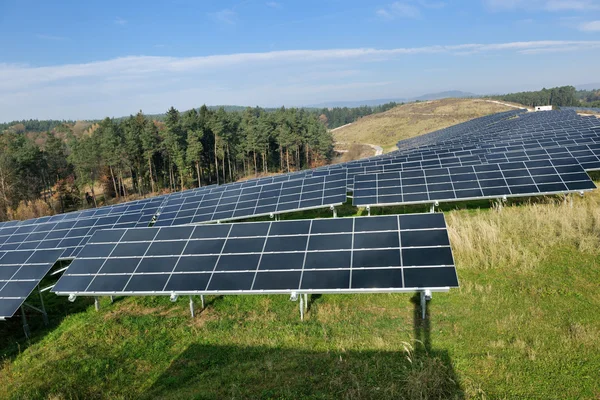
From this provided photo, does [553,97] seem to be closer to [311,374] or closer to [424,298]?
[424,298]

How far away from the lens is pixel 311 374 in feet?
30.3

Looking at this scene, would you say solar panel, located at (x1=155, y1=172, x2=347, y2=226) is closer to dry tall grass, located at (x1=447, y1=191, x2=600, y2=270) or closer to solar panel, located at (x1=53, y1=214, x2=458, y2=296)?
solar panel, located at (x1=53, y1=214, x2=458, y2=296)

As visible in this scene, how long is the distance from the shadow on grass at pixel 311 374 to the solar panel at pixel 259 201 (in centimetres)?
1008

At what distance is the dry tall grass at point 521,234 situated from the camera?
46.3 ft

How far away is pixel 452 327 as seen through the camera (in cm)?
1068

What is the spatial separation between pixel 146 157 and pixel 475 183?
2220 inches

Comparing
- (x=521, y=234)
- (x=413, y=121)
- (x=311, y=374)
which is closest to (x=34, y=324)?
(x=311, y=374)

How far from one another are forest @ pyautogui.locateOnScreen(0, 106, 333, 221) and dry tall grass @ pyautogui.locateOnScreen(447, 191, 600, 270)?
5310 centimetres

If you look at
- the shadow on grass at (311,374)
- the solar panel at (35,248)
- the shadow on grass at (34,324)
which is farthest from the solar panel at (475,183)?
the solar panel at (35,248)

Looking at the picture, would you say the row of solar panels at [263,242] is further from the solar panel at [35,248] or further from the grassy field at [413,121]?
the grassy field at [413,121]

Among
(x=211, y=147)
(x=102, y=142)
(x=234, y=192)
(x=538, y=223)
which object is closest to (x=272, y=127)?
(x=211, y=147)

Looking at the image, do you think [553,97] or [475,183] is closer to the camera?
[475,183]

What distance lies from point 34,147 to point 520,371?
2910 inches

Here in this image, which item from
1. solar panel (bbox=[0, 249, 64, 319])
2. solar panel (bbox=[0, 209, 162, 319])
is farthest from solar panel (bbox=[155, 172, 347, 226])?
solar panel (bbox=[0, 249, 64, 319])
